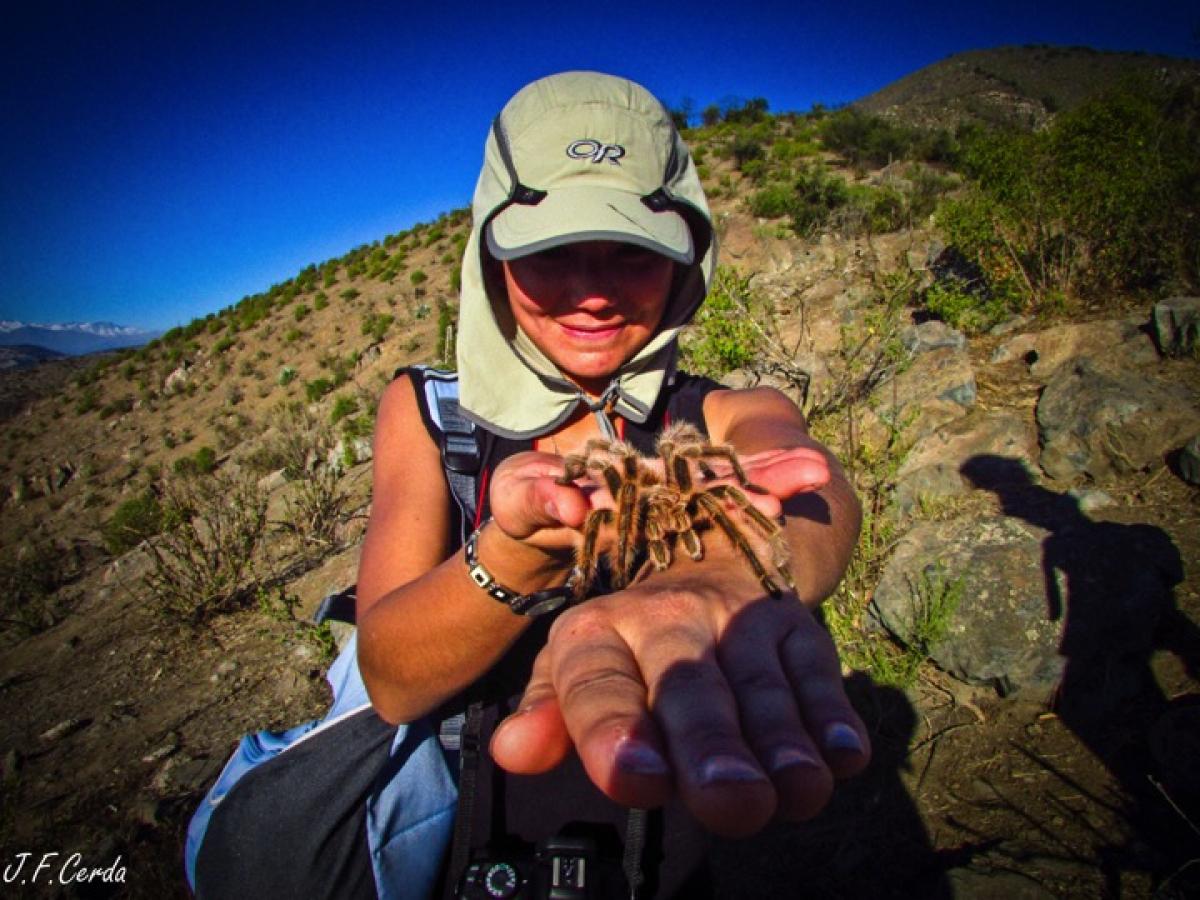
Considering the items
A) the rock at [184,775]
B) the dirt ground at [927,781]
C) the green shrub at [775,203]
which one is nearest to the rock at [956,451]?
the dirt ground at [927,781]

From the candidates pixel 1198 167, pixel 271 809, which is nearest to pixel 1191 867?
pixel 271 809

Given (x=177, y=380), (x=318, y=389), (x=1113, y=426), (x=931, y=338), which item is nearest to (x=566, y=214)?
(x=1113, y=426)

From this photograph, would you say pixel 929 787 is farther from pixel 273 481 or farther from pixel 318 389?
pixel 318 389

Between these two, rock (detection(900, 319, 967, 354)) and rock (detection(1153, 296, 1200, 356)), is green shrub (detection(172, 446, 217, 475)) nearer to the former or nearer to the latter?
rock (detection(900, 319, 967, 354))

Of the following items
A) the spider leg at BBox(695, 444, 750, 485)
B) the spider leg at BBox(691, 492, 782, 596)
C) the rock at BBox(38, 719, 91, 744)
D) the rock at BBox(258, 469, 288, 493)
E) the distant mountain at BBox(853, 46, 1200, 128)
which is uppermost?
the distant mountain at BBox(853, 46, 1200, 128)

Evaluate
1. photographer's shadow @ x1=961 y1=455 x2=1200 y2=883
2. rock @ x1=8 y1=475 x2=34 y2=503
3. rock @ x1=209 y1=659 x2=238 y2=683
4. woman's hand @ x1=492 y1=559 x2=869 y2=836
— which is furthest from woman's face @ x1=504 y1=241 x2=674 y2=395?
rock @ x1=8 y1=475 x2=34 y2=503

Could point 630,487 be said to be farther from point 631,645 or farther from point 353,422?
point 353,422

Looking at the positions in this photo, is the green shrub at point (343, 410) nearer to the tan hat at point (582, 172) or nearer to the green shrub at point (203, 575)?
the green shrub at point (203, 575)
